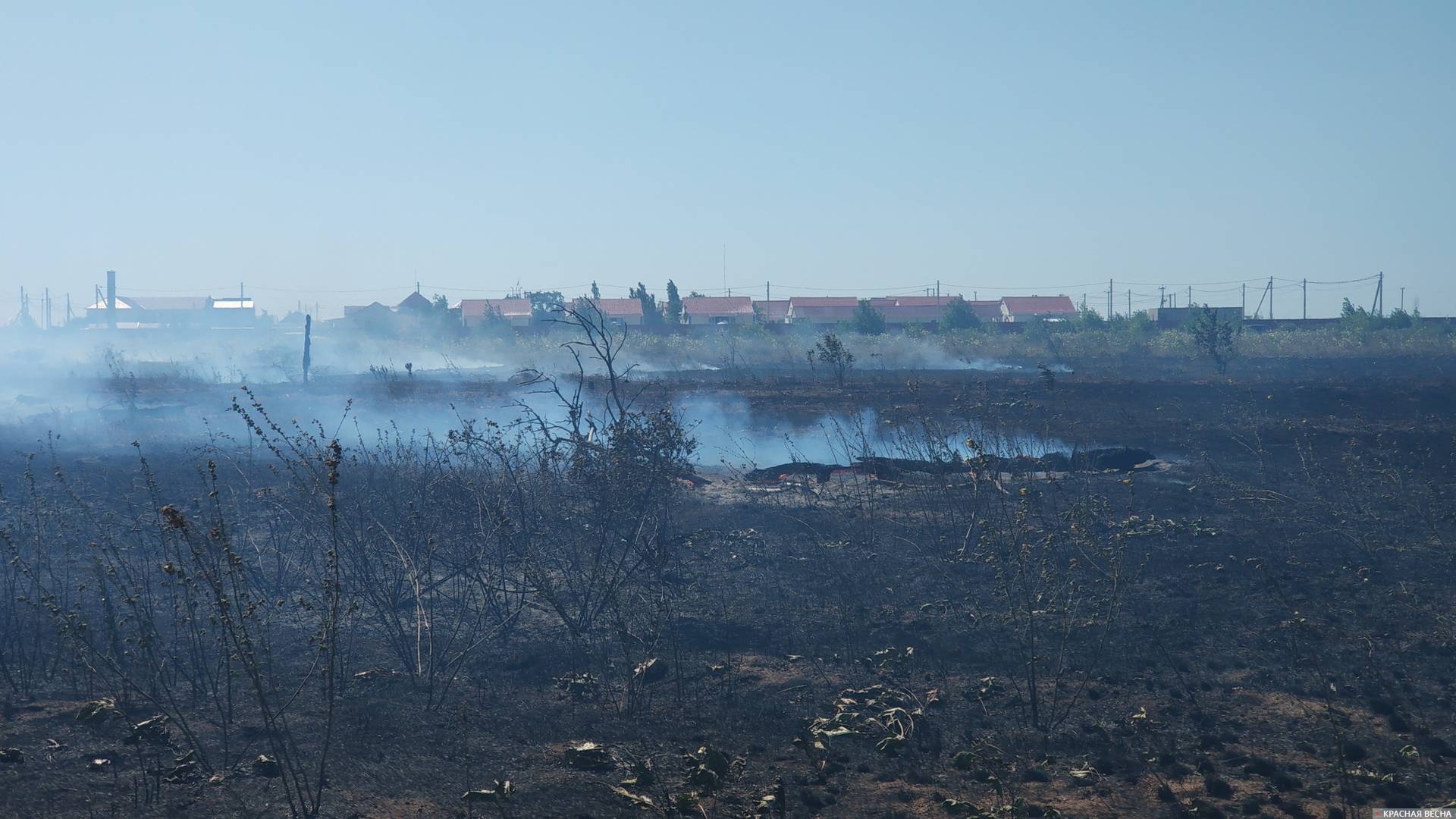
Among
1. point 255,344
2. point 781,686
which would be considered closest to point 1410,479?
point 781,686

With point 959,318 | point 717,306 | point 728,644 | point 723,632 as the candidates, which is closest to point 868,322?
point 959,318

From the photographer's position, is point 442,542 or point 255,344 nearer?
point 442,542

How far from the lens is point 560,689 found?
775 centimetres

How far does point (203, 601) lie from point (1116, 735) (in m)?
7.60

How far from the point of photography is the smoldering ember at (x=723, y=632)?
19.3ft

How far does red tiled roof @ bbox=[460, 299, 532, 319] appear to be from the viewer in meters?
77.4

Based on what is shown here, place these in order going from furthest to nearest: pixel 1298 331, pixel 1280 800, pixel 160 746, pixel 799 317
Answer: pixel 799 317, pixel 1298 331, pixel 160 746, pixel 1280 800

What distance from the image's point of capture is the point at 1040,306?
82.8 metres

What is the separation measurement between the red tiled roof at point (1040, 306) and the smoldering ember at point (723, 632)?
62920mm

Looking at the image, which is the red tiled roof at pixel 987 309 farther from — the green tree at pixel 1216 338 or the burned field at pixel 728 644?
the burned field at pixel 728 644

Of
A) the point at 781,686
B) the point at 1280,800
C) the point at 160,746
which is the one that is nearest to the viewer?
the point at 1280,800

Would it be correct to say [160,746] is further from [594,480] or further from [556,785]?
[594,480]

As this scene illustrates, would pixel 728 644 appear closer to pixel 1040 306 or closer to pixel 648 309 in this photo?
pixel 648 309

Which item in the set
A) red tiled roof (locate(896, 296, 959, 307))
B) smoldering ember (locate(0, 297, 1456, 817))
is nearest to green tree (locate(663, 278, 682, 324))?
red tiled roof (locate(896, 296, 959, 307))
